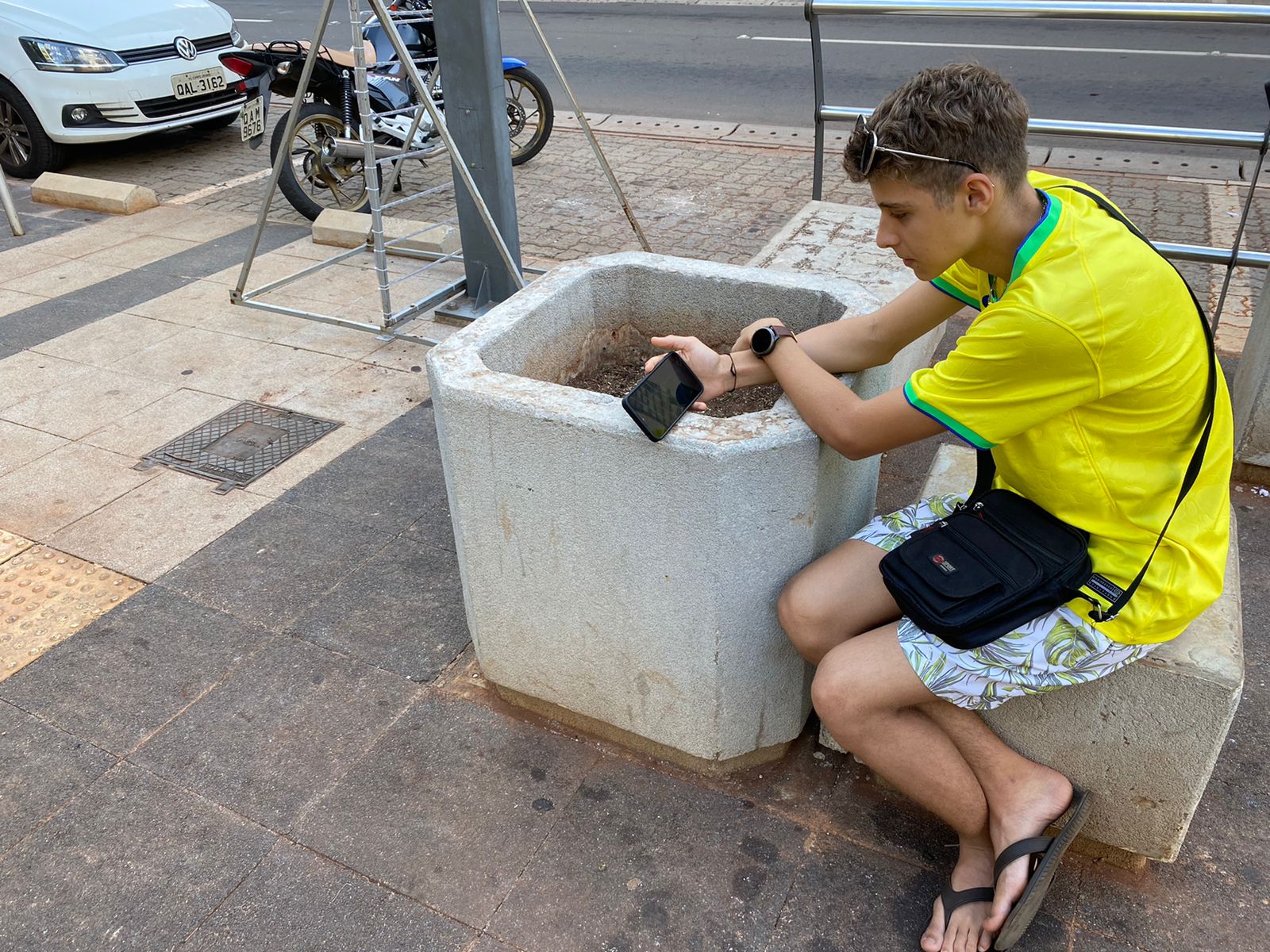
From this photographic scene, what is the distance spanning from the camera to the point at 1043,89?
9.62 metres

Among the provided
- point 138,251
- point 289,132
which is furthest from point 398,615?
point 138,251

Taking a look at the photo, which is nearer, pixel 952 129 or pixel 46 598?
pixel 952 129

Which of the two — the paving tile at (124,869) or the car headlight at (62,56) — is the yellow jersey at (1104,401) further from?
the car headlight at (62,56)

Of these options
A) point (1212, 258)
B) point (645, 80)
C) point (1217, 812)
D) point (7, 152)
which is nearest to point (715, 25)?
point (645, 80)

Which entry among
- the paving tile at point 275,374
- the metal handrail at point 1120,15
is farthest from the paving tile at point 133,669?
the metal handrail at point 1120,15

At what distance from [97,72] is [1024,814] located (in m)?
8.01

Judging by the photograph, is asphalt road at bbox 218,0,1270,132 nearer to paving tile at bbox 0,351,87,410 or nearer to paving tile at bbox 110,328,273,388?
paving tile at bbox 110,328,273,388

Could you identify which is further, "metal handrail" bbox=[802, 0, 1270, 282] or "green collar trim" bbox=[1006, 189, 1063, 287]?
"metal handrail" bbox=[802, 0, 1270, 282]

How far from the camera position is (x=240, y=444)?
13.4 feet

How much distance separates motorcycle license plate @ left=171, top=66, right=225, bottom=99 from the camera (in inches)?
303

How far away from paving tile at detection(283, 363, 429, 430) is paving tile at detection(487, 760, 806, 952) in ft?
7.59

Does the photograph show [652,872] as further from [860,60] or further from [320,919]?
[860,60]

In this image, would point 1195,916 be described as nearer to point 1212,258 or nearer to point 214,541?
point 1212,258

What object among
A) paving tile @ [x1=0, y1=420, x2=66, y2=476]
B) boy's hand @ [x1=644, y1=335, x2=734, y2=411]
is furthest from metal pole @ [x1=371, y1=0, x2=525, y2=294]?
boy's hand @ [x1=644, y1=335, x2=734, y2=411]
